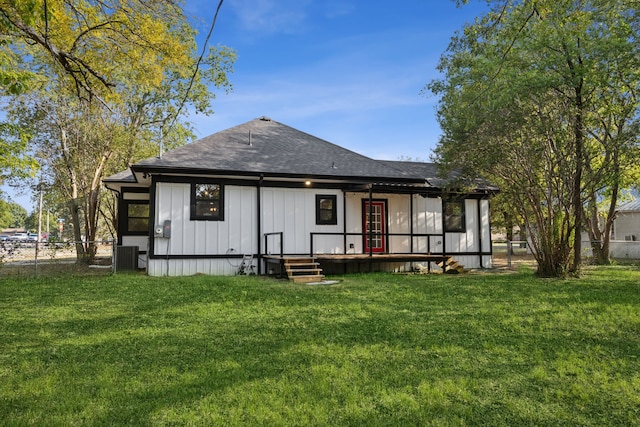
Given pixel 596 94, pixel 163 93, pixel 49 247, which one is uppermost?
pixel 163 93

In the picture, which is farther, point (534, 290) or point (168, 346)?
point (534, 290)

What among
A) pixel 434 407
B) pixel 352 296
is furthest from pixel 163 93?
pixel 434 407

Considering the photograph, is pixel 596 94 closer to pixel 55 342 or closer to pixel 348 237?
pixel 348 237

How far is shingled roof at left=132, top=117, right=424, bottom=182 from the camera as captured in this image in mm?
12273

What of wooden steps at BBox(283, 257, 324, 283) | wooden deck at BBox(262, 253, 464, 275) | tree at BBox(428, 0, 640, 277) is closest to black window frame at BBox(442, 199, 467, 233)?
wooden deck at BBox(262, 253, 464, 275)

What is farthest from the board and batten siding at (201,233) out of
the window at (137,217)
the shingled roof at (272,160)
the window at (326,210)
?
the window at (137,217)

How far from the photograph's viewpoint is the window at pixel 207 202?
1231 centimetres

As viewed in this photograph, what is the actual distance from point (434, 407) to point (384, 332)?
2.22 meters

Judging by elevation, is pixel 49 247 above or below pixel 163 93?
below

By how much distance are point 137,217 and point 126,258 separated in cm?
170

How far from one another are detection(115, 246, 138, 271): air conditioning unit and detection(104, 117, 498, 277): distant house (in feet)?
1.61

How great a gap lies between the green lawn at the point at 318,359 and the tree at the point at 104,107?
4416 millimetres

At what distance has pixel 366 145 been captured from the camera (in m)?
35.2

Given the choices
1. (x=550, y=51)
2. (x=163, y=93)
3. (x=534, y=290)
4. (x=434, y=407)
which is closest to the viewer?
(x=434, y=407)
